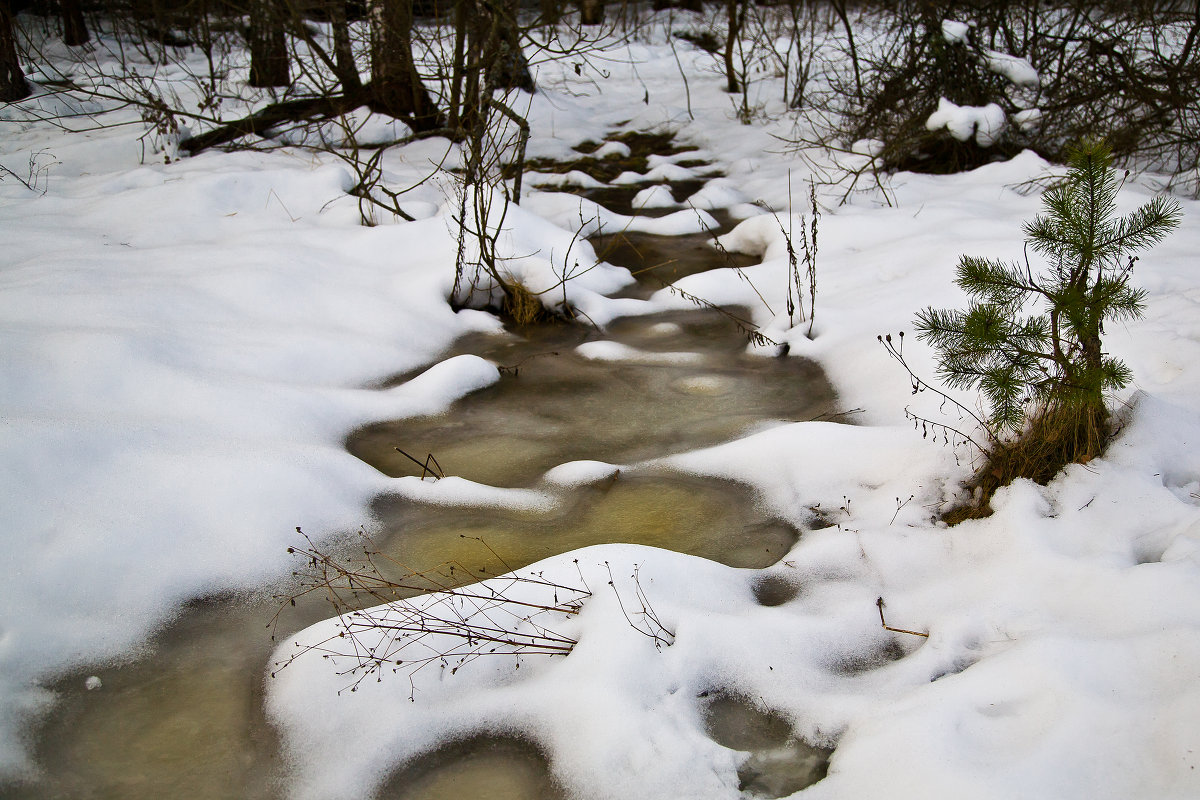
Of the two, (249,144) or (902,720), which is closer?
(902,720)

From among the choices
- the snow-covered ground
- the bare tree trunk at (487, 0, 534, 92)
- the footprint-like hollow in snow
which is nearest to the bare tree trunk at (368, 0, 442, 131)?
the bare tree trunk at (487, 0, 534, 92)

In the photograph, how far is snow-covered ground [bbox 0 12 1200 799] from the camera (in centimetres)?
197

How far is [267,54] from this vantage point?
958 centimetres

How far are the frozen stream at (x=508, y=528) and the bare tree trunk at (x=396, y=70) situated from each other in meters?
3.57

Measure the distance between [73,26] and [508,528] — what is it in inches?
497

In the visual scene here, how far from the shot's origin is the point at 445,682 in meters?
2.33

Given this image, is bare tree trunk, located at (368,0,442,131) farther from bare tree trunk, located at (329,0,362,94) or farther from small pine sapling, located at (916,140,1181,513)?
small pine sapling, located at (916,140,1181,513)

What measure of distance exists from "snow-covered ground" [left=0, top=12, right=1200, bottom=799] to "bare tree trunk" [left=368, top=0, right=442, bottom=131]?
2.93 meters

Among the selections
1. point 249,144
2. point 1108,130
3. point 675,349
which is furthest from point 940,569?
point 249,144

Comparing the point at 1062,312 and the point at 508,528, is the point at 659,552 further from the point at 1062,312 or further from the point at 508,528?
the point at 1062,312

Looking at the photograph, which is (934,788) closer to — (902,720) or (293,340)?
(902,720)

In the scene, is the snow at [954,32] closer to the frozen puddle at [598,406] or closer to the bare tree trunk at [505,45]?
the bare tree trunk at [505,45]

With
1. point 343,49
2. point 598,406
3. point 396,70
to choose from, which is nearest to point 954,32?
point 598,406

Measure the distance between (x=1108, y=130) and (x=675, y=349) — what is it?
4125 millimetres
